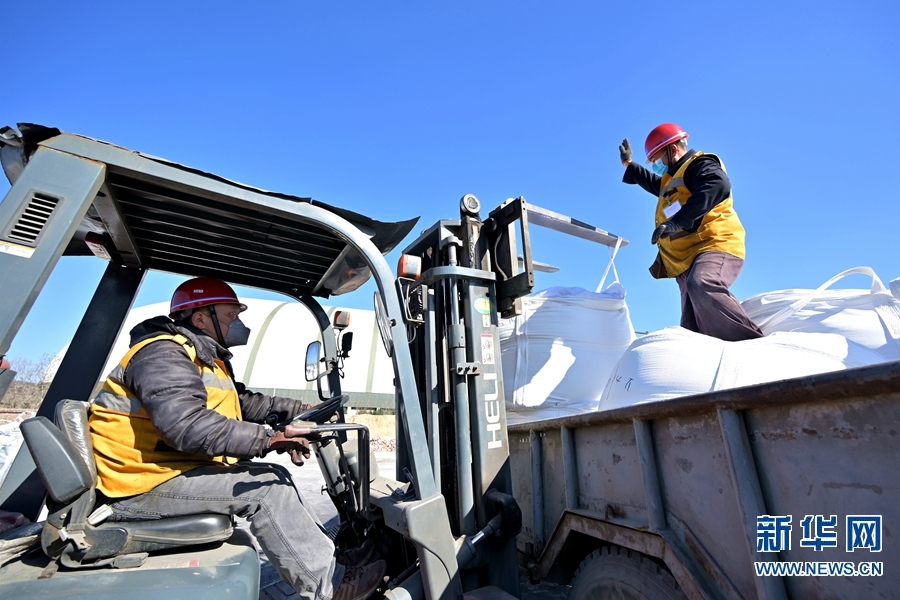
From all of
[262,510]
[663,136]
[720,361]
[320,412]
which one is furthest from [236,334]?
[663,136]

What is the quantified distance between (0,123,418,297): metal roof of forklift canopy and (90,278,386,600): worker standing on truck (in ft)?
1.85

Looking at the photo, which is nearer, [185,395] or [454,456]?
[185,395]

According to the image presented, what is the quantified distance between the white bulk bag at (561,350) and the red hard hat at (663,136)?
121 cm

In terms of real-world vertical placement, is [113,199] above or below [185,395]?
above

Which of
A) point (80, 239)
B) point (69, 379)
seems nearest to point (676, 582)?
point (69, 379)

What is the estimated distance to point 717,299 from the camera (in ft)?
10.0

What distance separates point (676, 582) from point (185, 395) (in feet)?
6.30

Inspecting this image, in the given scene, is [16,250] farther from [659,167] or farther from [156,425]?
[659,167]

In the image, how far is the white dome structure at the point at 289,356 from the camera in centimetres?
2139

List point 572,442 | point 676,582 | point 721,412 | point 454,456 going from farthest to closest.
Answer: point 454,456, point 572,442, point 676,582, point 721,412

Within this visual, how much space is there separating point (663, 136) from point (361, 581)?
3.54m

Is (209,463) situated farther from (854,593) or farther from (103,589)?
(854,593)

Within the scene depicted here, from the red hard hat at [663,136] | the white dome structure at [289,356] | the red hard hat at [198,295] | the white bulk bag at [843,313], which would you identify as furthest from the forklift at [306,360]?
the white dome structure at [289,356]

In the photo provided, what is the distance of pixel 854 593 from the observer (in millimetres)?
1156
